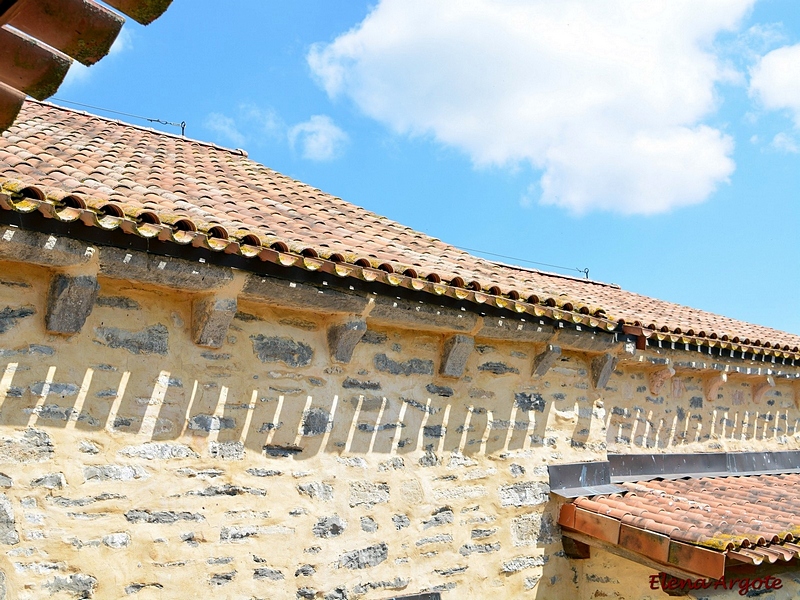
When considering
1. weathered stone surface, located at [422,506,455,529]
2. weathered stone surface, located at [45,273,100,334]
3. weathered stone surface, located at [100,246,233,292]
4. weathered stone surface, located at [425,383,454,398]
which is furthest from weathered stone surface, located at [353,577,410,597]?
weathered stone surface, located at [45,273,100,334]

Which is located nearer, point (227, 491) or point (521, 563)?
point (227, 491)

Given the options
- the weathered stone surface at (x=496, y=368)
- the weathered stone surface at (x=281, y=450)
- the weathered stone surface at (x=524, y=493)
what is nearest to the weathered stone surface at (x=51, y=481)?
the weathered stone surface at (x=281, y=450)

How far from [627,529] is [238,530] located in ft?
9.42

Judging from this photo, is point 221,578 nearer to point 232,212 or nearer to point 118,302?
point 118,302

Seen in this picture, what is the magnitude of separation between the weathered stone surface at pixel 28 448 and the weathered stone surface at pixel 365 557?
6.21 ft

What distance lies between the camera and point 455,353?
202 inches

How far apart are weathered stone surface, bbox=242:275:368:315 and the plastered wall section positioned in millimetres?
216

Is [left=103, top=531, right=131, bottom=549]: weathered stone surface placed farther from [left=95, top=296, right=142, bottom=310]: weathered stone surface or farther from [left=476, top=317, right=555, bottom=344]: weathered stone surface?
[left=476, top=317, right=555, bottom=344]: weathered stone surface

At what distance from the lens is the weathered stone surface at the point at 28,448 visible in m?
3.45

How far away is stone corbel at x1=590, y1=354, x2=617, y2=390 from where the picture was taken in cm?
617

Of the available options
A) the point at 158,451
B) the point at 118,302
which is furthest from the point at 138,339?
the point at 158,451

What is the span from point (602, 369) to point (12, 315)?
460 centimetres

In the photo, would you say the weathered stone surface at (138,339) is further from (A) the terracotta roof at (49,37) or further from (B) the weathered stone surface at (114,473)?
(A) the terracotta roof at (49,37)

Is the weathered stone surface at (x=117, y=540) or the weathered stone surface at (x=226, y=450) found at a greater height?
the weathered stone surface at (x=226, y=450)
